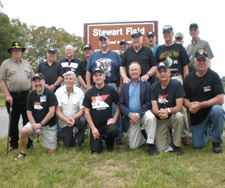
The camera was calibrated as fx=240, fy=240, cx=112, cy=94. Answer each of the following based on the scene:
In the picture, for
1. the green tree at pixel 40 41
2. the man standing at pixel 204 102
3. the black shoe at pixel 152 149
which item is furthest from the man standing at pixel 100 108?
the green tree at pixel 40 41

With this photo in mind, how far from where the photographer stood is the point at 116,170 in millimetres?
3834

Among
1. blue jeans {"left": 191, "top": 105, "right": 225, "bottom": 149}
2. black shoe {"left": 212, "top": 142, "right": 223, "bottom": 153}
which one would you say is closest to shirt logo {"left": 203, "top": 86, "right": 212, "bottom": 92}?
blue jeans {"left": 191, "top": 105, "right": 225, "bottom": 149}

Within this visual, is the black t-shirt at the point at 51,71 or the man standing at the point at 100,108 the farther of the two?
the black t-shirt at the point at 51,71

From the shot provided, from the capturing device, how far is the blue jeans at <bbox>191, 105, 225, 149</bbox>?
450 centimetres

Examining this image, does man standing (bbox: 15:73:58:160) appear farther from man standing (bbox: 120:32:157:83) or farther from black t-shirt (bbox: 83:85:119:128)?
man standing (bbox: 120:32:157:83)

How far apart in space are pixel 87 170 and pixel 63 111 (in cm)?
191

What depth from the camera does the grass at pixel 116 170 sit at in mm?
3318

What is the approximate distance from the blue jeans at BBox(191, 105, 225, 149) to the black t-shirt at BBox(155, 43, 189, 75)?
123cm

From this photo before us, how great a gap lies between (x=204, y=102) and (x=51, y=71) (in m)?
3.81

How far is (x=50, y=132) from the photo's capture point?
17.0 ft

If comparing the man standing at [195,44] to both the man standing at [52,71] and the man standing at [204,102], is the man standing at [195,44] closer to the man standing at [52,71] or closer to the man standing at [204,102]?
the man standing at [204,102]

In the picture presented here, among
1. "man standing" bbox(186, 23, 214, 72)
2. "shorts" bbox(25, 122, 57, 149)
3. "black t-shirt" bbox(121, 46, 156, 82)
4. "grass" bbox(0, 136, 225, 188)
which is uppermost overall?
"man standing" bbox(186, 23, 214, 72)

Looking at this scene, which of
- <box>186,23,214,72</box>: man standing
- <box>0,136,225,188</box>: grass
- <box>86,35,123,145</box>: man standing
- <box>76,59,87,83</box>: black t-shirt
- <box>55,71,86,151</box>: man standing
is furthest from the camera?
<box>76,59,87,83</box>: black t-shirt

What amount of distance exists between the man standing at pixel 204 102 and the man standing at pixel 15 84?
3585mm
